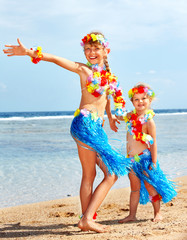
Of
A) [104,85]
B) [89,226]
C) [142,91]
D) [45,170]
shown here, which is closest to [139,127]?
Answer: [142,91]

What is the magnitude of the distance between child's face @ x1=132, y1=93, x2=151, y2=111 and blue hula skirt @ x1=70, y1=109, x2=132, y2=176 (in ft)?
1.95

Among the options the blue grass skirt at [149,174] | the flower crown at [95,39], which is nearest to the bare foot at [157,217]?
the blue grass skirt at [149,174]

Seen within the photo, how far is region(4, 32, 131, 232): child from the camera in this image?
3.02m

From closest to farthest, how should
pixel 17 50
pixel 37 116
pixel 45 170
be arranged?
1. pixel 17 50
2. pixel 45 170
3. pixel 37 116

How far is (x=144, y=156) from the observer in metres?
3.48

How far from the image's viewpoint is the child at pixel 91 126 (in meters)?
3.02

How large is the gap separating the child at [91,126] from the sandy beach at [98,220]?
0.24m

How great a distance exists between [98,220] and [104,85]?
4.75 ft

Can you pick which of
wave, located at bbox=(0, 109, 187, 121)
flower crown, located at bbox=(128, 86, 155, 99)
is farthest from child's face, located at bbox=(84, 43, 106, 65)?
wave, located at bbox=(0, 109, 187, 121)

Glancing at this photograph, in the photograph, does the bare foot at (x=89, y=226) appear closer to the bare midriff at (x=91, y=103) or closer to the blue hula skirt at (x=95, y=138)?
the blue hula skirt at (x=95, y=138)

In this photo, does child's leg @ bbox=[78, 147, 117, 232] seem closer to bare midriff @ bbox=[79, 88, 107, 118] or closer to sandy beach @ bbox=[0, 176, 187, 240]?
sandy beach @ bbox=[0, 176, 187, 240]

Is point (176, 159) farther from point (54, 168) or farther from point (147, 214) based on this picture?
point (147, 214)

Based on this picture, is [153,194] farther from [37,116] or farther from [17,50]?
[37,116]

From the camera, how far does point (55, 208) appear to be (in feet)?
13.4
